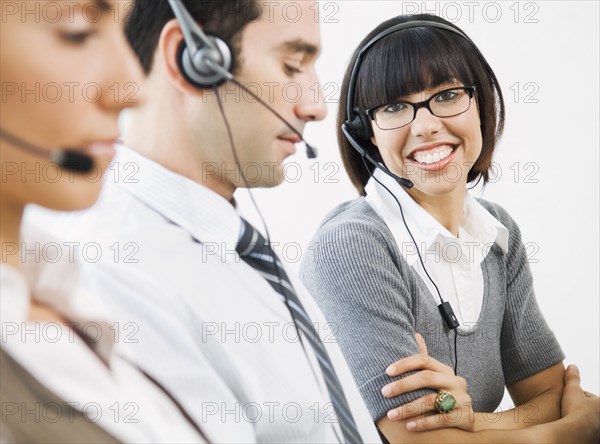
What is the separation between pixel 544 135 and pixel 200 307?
115 cm

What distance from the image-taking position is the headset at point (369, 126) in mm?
1363

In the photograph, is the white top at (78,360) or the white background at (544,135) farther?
the white background at (544,135)

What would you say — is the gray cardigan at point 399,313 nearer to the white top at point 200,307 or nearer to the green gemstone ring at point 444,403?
the green gemstone ring at point 444,403

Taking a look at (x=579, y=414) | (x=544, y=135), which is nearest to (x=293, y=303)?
(x=579, y=414)

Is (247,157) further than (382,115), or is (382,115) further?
(382,115)

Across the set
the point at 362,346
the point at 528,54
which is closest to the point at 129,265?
the point at 362,346

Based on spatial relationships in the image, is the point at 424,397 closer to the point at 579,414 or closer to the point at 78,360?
the point at 579,414

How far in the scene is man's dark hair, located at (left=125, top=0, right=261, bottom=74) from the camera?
80cm

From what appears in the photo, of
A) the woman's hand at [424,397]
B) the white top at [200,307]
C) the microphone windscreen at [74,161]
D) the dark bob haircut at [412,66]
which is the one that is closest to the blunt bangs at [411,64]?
the dark bob haircut at [412,66]

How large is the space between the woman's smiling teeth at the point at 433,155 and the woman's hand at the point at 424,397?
352mm

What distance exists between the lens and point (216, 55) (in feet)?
2.72

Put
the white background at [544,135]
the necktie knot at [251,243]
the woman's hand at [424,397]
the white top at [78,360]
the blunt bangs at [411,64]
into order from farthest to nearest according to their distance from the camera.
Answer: the white background at [544,135]
the blunt bangs at [411,64]
the woman's hand at [424,397]
the necktie knot at [251,243]
the white top at [78,360]

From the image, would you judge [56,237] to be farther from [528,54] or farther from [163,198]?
[528,54]

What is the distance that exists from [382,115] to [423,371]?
1.46 ft
